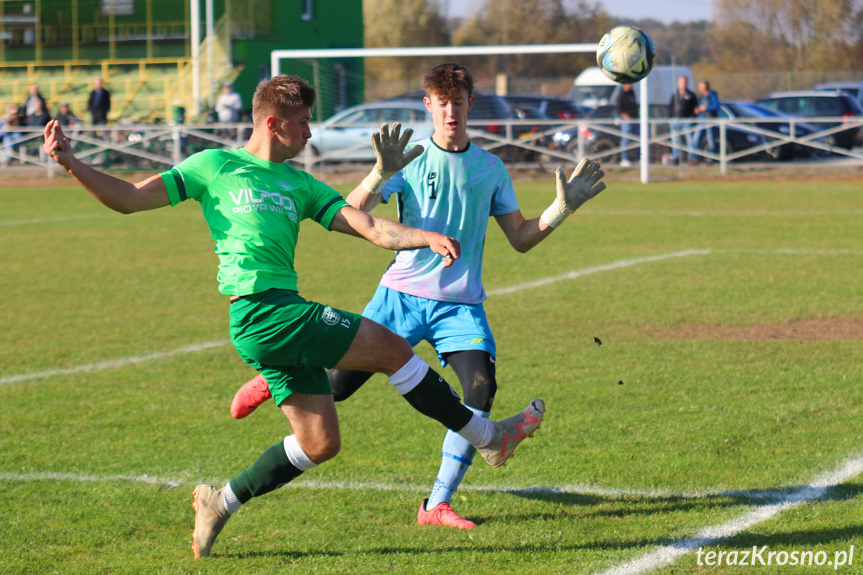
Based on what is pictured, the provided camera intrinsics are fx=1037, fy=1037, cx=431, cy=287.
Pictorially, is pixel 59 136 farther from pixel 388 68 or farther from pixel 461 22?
pixel 461 22

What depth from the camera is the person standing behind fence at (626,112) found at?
890 inches

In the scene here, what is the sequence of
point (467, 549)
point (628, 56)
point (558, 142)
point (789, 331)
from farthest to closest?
point (558, 142)
point (789, 331)
point (628, 56)
point (467, 549)

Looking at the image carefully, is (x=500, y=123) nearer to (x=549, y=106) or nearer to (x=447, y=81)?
(x=549, y=106)

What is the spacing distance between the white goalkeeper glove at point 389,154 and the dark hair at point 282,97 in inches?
24.4

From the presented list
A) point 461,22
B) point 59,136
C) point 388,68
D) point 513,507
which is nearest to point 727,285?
point 513,507

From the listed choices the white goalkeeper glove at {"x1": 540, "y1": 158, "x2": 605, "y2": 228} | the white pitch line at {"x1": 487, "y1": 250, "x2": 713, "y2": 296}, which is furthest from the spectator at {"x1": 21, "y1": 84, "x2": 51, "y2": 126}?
the white goalkeeper glove at {"x1": 540, "y1": 158, "x2": 605, "y2": 228}

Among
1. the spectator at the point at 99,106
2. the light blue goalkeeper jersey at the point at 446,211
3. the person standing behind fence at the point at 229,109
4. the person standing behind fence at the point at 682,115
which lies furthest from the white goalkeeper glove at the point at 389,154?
the spectator at the point at 99,106

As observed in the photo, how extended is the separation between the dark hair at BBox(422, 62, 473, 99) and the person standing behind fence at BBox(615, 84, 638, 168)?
1813cm

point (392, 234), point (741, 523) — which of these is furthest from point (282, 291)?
point (741, 523)

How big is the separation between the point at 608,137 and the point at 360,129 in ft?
18.7

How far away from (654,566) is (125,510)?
95.2 inches

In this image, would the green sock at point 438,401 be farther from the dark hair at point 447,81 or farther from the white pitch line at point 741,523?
the dark hair at point 447,81

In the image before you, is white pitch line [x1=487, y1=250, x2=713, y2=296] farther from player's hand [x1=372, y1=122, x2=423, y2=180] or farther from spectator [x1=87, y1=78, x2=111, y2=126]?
spectator [x1=87, y1=78, x2=111, y2=126]

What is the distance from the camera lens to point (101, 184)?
3959mm
